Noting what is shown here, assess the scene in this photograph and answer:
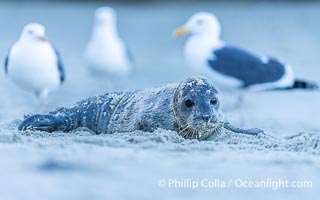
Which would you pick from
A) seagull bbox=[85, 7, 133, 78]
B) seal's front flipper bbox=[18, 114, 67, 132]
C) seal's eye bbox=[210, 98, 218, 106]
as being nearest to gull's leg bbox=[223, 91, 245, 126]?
seagull bbox=[85, 7, 133, 78]

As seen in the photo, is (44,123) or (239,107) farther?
(239,107)

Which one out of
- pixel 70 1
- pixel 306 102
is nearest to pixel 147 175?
pixel 306 102

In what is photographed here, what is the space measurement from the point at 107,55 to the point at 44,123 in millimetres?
4394

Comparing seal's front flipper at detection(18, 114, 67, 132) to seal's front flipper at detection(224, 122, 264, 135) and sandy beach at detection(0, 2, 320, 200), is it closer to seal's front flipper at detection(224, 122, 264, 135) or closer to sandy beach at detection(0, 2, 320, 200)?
sandy beach at detection(0, 2, 320, 200)

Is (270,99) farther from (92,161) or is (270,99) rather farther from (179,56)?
(92,161)

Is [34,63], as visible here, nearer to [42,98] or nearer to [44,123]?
[42,98]

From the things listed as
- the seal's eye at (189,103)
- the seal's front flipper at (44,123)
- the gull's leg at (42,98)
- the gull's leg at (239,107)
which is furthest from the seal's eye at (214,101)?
the gull's leg at (42,98)

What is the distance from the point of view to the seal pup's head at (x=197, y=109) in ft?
12.7

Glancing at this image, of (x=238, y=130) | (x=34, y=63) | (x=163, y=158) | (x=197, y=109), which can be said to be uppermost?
(x=34, y=63)

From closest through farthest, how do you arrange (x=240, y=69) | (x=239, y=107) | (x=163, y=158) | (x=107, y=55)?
(x=163, y=158) → (x=239, y=107) → (x=240, y=69) → (x=107, y=55)

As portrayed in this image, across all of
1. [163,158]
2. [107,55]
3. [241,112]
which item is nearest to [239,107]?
[241,112]

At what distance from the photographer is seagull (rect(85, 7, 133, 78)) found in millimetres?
8648

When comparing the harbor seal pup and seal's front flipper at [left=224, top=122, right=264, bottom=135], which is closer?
the harbor seal pup

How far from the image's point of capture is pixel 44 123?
169 inches
